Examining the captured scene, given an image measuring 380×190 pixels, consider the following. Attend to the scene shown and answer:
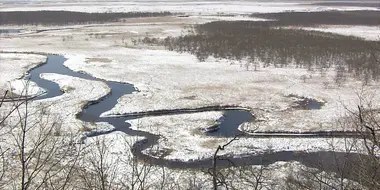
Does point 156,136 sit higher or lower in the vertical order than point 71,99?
lower

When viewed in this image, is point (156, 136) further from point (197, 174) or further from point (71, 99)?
point (71, 99)

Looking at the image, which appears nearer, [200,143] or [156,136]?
[200,143]

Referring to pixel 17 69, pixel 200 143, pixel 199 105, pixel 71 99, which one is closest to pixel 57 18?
pixel 17 69

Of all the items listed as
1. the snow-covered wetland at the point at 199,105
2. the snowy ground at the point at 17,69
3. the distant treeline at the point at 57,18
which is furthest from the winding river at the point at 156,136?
the distant treeline at the point at 57,18

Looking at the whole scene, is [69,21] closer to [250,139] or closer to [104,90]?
[104,90]

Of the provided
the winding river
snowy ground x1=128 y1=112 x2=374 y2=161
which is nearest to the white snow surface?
the winding river

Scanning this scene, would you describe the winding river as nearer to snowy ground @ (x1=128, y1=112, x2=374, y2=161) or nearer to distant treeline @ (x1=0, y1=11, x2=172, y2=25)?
snowy ground @ (x1=128, y1=112, x2=374, y2=161)
